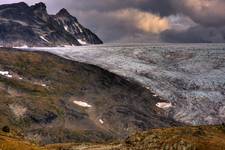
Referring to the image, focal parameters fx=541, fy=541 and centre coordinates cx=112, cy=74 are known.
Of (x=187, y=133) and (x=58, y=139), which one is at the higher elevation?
(x=187, y=133)

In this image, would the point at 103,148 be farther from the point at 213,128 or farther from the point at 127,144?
the point at 213,128

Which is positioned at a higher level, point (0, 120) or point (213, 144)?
point (213, 144)

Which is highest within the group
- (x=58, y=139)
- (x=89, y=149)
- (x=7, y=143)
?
(x=7, y=143)

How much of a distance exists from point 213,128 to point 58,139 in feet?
300

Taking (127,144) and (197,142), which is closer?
(197,142)

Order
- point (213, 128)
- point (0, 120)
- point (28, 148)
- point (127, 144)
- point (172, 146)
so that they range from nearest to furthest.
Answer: point (28, 148) → point (172, 146) → point (127, 144) → point (213, 128) → point (0, 120)

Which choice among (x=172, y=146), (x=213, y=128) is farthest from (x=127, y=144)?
(x=213, y=128)

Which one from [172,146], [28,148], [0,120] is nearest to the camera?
[28,148]

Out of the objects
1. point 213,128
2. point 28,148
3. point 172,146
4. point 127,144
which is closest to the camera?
point 28,148

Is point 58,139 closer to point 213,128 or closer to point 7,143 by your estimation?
point 213,128

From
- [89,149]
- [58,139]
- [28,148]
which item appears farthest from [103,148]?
[58,139]

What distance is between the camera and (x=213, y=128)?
4518 inches

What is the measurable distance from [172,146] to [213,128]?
27212 mm

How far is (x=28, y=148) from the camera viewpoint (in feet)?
247
